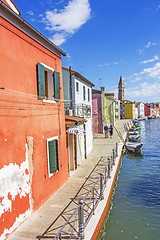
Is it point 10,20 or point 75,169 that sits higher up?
point 10,20

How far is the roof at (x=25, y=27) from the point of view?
5.80m

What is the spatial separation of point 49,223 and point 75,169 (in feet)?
20.5

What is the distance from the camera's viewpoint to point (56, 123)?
9.27m

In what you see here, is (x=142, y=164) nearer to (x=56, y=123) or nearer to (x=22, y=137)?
(x=56, y=123)

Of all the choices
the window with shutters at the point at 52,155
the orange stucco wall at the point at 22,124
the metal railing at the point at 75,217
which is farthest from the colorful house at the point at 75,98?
the orange stucco wall at the point at 22,124

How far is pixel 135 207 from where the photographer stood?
992 centimetres

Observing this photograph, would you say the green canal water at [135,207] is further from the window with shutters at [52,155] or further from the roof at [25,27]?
the roof at [25,27]

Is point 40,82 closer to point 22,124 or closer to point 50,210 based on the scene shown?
point 22,124

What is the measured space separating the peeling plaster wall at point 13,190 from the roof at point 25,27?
161 inches

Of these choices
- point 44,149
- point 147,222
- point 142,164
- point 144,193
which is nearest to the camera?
point 44,149

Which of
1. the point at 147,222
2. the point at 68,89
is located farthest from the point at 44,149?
the point at 68,89

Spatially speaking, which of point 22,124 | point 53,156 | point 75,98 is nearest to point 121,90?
point 75,98

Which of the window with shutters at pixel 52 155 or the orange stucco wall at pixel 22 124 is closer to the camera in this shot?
the orange stucco wall at pixel 22 124

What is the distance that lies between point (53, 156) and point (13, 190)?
2.92 metres
